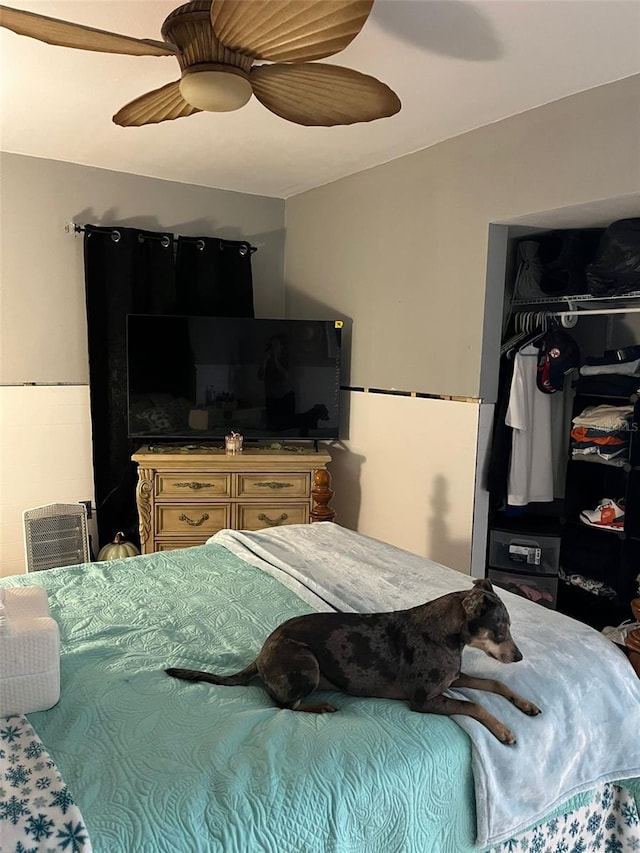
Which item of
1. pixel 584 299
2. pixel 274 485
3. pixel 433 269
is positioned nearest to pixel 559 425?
pixel 584 299

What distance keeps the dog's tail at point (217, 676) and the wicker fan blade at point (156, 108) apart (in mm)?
1596

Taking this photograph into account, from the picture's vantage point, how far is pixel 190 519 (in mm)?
3807

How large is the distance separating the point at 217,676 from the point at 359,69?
7.02ft

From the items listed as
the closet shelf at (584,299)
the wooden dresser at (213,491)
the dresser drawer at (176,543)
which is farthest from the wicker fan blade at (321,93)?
the dresser drawer at (176,543)

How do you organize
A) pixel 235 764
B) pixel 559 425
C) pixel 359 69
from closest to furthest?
pixel 235 764 < pixel 359 69 < pixel 559 425

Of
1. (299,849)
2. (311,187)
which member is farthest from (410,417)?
(299,849)

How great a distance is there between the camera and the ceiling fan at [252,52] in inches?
57.7

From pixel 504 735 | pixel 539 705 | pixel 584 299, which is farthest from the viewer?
pixel 584 299

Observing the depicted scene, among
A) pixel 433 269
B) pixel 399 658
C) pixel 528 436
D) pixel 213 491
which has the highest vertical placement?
pixel 433 269

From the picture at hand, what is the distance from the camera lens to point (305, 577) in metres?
2.14

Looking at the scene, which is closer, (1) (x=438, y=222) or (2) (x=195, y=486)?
(1) (x=438, y=222)

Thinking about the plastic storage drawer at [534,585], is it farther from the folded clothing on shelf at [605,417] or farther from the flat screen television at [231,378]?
the flat screen television at [231,378]

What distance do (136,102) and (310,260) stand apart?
91.4 inches

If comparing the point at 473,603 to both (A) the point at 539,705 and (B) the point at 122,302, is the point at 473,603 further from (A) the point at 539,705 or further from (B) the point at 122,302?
(B) the point at 122,302
